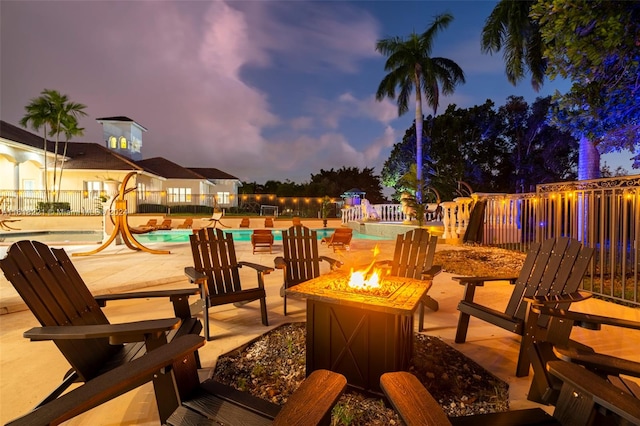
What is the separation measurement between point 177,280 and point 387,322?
5.01m

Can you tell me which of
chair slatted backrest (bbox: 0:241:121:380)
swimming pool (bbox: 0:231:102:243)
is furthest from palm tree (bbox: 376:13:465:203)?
chair slatted backrest (bbox: 0:241:121:380)

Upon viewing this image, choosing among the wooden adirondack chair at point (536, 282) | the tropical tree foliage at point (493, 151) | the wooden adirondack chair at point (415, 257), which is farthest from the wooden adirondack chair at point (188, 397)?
the tropical tree foliage at point (493, 151)

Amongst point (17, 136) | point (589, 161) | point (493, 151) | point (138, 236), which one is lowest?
point (138, 236)

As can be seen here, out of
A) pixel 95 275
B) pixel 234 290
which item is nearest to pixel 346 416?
pixel 234 290

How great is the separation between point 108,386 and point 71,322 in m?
1.31

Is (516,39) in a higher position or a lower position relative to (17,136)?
higher

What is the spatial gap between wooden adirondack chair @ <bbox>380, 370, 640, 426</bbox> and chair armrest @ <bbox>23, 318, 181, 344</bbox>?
1323 millimetres

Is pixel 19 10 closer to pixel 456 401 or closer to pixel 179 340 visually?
pixel 179 340

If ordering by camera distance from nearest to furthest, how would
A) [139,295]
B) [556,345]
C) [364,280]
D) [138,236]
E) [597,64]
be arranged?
[556,345]
[139,295]
[364,280]
[597,64]
[138,236]

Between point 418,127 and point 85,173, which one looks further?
point 85,173

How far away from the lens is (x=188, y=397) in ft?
5.56

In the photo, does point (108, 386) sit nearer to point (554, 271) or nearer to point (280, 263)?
point (280, 263)

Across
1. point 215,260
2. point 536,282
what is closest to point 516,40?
point 536,282

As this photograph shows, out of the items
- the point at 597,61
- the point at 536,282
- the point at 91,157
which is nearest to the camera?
the point at 536,282
